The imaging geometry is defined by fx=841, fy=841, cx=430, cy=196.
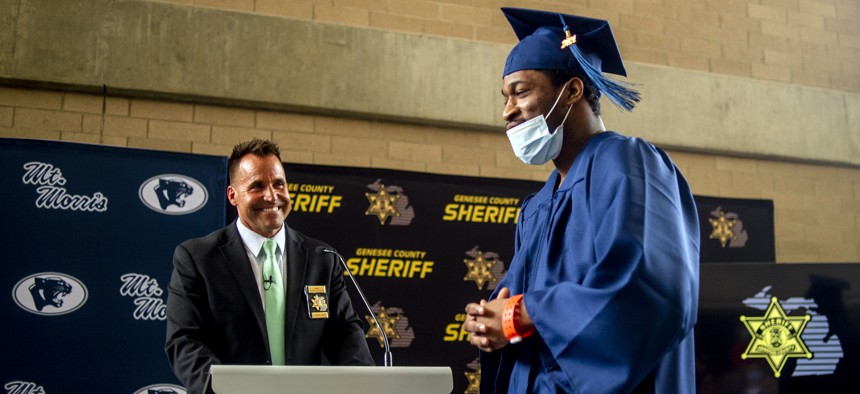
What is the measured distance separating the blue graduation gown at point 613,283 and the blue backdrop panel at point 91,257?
8.00 ft

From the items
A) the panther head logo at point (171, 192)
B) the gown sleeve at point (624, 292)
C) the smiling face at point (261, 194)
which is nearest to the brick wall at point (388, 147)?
the panther head logo at point (171, 192)

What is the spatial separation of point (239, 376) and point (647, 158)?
1032mm

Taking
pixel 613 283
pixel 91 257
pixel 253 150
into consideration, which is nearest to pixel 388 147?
pixel 91 257

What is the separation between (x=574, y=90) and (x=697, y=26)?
12.8ft

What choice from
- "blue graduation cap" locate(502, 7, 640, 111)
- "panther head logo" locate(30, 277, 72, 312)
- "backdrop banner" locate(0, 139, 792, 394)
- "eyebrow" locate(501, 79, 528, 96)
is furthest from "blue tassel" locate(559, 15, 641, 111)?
"panther head logo" locate(30, 277, 72, 312)

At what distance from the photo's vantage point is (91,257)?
157 inches

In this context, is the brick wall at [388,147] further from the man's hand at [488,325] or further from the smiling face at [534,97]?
the man's hand at [488,325]

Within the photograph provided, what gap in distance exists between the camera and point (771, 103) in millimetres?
5758

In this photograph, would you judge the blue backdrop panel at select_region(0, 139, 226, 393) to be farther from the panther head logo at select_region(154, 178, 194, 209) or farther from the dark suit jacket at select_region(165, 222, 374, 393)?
the dark suit jacket at select_region(165, 222, 374, 393)

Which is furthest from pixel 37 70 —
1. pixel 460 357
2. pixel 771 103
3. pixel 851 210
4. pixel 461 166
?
pixel 851 210

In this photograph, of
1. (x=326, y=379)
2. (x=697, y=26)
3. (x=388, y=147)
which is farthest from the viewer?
(x=697, y=26)

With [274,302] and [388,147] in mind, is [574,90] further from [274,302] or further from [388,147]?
[388,147]

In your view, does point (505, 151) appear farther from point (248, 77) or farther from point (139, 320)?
point (139, 320)

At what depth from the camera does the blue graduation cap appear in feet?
7.29
